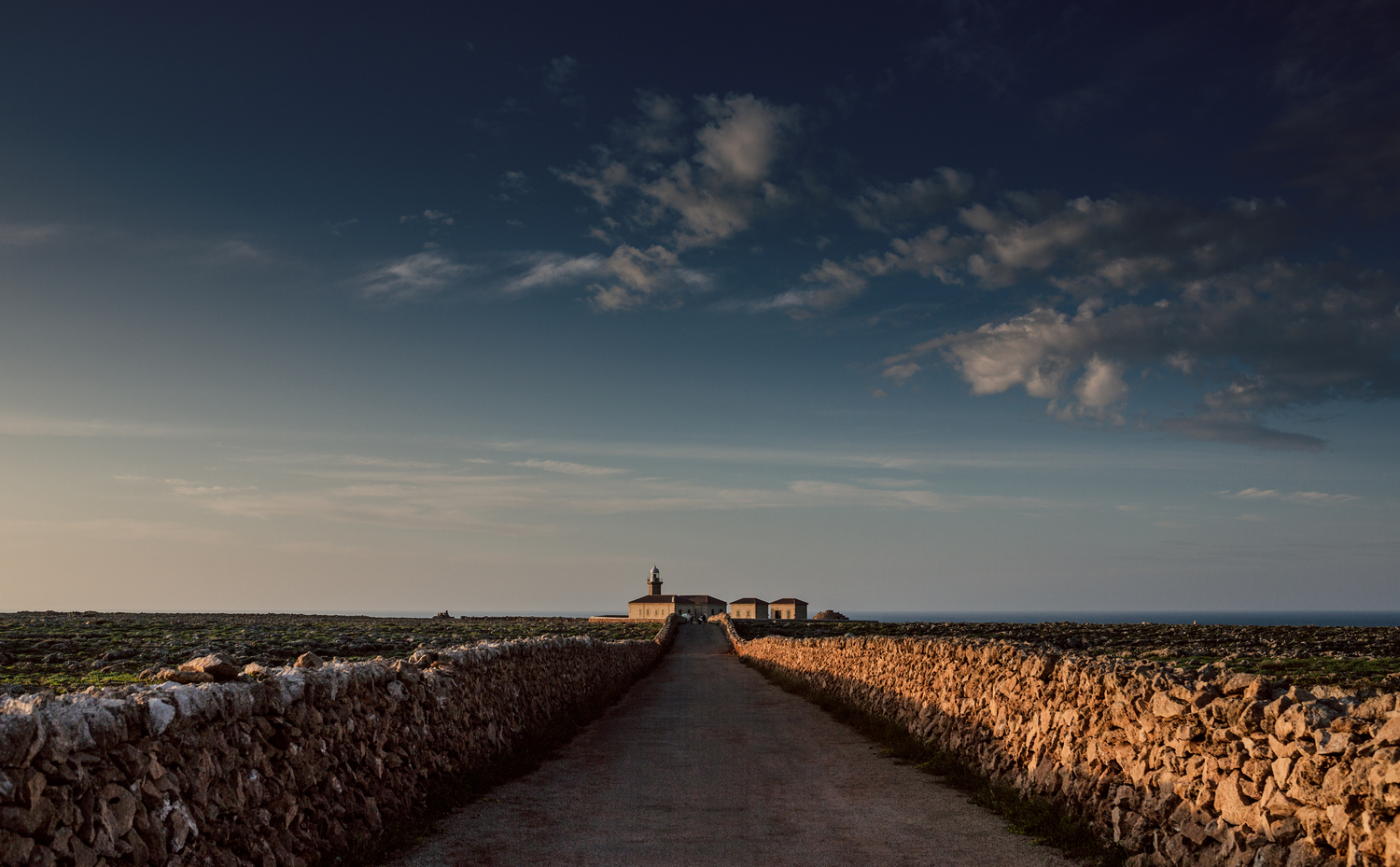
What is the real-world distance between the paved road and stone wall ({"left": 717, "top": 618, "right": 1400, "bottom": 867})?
98cm

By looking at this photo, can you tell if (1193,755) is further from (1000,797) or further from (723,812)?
(723,812)

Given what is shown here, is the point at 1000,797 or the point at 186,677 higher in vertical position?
the point at 186,677

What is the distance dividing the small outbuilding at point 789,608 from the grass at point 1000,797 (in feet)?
→ 444

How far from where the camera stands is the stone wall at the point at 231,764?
4930mm

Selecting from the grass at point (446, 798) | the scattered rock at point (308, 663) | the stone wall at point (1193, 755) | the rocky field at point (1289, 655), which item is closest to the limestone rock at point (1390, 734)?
the stone wall at point (1193, 755)

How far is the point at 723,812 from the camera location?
400 inches

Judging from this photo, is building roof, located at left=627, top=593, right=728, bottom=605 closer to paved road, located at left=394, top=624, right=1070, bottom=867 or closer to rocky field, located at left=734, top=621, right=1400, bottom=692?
rocky field, located at left=734, top=621, right=1400, bottom=692

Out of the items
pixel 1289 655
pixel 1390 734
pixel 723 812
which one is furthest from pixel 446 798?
pixel 1289 655

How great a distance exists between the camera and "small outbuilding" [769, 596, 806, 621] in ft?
496

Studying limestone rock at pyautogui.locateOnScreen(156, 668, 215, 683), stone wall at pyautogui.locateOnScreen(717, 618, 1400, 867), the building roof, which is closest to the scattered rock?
limestone rock at pyautogui.locateOnScreen(156, 668, 215, 683)

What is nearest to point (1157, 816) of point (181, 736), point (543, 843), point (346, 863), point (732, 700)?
point (543, 843)

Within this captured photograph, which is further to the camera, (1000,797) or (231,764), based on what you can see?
(1000,797)

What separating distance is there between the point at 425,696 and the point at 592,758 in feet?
13.7

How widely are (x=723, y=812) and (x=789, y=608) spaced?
145391 mm
